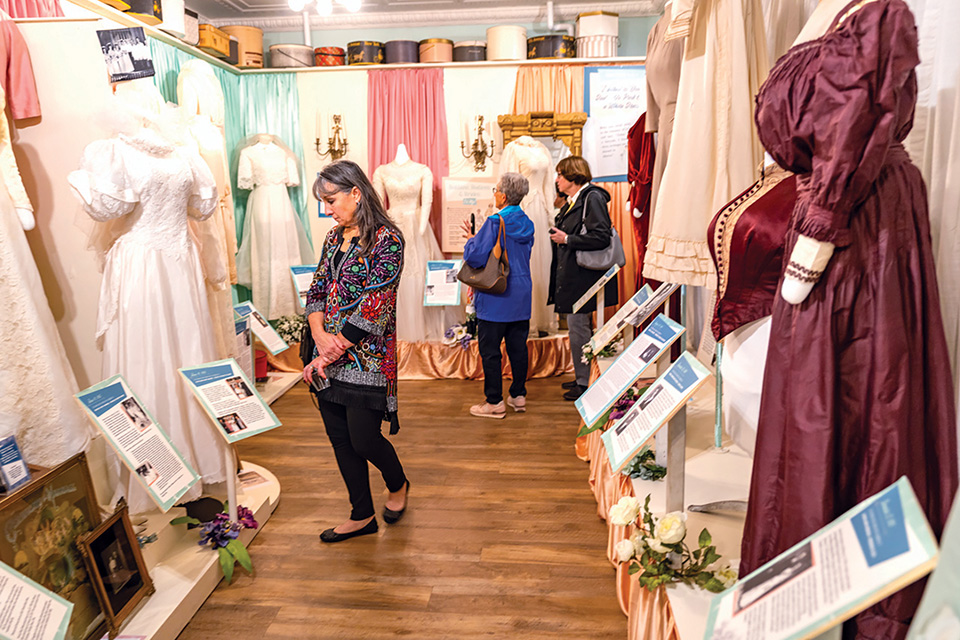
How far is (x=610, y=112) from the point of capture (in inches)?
205

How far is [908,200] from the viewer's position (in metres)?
1.08

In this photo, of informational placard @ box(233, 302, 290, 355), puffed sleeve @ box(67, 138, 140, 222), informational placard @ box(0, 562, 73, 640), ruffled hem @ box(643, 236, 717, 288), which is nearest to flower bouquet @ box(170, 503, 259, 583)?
informational placard @ box(0, 562, 73, 640)

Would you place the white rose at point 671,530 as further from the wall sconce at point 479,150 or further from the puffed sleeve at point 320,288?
the wall sconce at point 479,150

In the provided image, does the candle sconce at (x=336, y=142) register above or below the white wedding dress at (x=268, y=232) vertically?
above

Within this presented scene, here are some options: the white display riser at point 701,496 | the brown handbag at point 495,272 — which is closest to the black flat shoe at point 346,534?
the white display riser at point 701,496

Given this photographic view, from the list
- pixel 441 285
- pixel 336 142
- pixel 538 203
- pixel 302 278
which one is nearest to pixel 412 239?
pixel 441 285

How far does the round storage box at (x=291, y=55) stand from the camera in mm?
5234

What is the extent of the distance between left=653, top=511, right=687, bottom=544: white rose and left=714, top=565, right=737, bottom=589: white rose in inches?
5.6

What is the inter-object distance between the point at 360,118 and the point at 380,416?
3597mm

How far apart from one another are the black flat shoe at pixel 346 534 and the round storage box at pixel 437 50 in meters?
3.86

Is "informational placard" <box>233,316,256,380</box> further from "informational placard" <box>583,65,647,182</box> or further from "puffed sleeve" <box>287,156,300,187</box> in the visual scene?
"informational placard" <box>583,65,647,182</box>

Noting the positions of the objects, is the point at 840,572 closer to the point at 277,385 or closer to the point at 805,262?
the point at 805,262

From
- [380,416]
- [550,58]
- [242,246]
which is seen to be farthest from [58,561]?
[550,58]

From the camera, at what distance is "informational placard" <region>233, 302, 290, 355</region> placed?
3.60 meters
